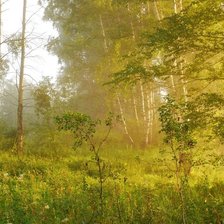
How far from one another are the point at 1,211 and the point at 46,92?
9.66m

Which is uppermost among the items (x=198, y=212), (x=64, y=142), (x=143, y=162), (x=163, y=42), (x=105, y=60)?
(x=105, y=60)

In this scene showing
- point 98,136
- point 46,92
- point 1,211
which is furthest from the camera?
point 98,136

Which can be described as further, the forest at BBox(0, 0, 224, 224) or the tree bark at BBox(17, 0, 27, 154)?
the tree bark at BBox(17, 0, 27, 154)

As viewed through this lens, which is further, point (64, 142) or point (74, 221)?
point (64, 142)

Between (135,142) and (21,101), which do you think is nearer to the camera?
(21,101)

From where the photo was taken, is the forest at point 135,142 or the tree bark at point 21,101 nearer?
the forest at point 135,142

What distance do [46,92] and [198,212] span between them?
35.1 ft

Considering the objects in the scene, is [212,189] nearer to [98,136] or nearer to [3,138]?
[3,138]

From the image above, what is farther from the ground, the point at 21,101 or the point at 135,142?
the point at 21,101

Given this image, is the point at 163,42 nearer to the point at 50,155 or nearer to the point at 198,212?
the point at 198,212

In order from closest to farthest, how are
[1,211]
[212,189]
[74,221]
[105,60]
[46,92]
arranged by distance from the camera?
[74,221], [1,211], [212,189], [46,92], [105,60]

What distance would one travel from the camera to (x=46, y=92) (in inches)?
593

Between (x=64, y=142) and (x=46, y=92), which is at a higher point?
(x=46, y=92)

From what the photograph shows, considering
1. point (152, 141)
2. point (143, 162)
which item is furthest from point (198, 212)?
point (152, 141)
